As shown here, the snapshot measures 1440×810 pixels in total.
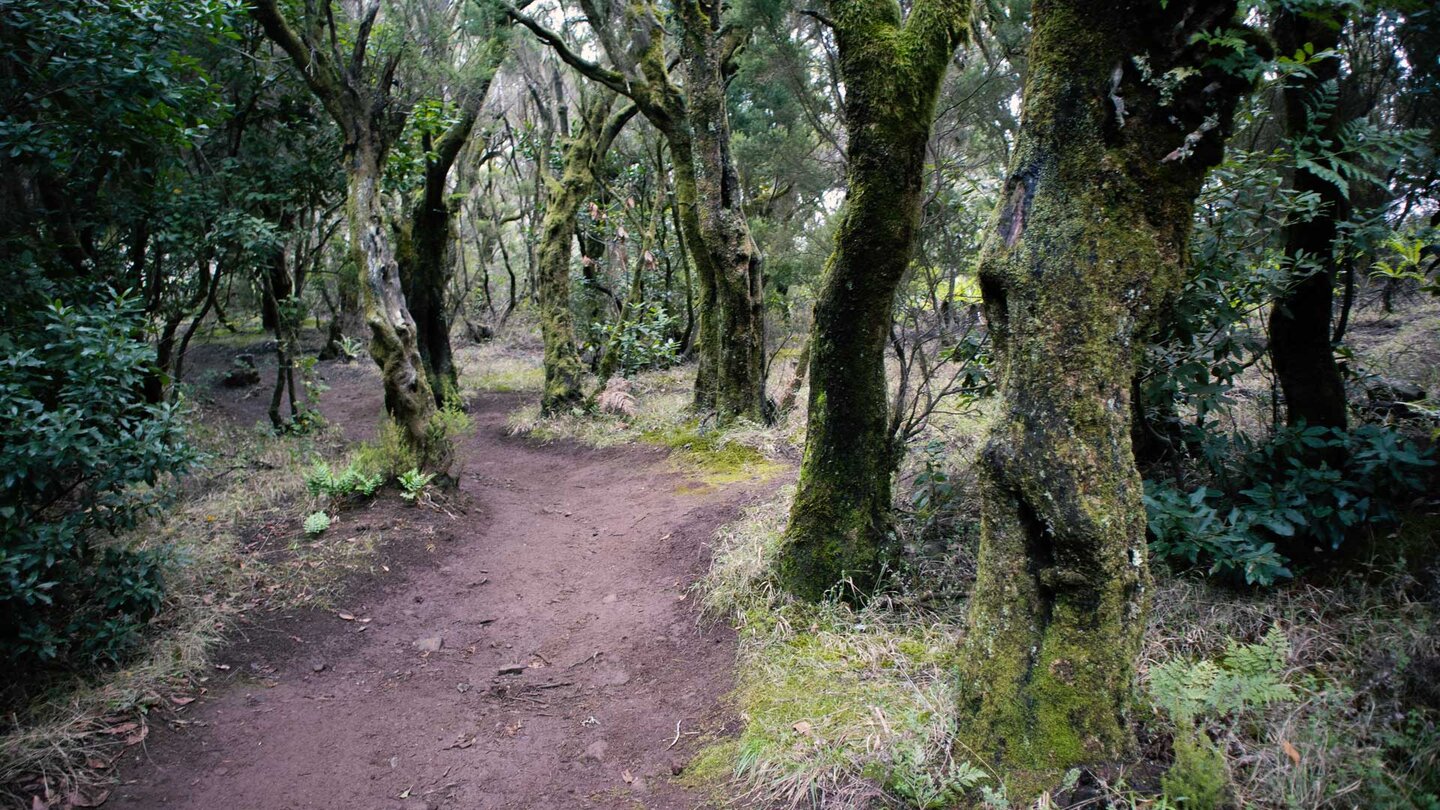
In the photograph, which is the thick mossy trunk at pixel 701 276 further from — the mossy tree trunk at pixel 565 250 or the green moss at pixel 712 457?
the mossy tree trunk at pixel 565 250

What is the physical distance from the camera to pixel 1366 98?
14.6 feet

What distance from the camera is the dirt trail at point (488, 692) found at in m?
3.59

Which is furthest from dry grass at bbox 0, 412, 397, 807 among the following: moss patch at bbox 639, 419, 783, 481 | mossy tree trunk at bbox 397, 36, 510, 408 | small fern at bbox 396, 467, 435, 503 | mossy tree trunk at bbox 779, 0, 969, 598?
mossy tree trunk at bbox 397, 36, 510, 408

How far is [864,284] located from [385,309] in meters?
4.86

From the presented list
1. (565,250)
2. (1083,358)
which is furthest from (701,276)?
(1083,358)

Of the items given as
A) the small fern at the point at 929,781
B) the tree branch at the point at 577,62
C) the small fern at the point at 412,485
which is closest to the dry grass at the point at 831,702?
the small fern at the point at 929,781

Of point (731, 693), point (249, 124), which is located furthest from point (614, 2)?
point (731, 693)

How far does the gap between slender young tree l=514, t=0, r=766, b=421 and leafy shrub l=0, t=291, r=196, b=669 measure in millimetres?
5617

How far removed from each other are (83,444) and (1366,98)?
296 inches

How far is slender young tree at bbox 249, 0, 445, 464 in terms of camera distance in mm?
7008

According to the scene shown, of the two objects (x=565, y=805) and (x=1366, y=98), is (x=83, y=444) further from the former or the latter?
(x=1366, y=98)

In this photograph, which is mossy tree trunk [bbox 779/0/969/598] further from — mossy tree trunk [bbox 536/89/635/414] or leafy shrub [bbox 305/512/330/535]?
mossy tree trunk [bbox 536/89/635/414]

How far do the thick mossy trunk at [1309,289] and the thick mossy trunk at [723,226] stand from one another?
5421 mm

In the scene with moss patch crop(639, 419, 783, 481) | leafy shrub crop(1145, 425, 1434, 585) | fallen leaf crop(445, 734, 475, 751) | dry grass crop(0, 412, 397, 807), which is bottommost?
fallen leaf crop(445, 734, 475, 751)
